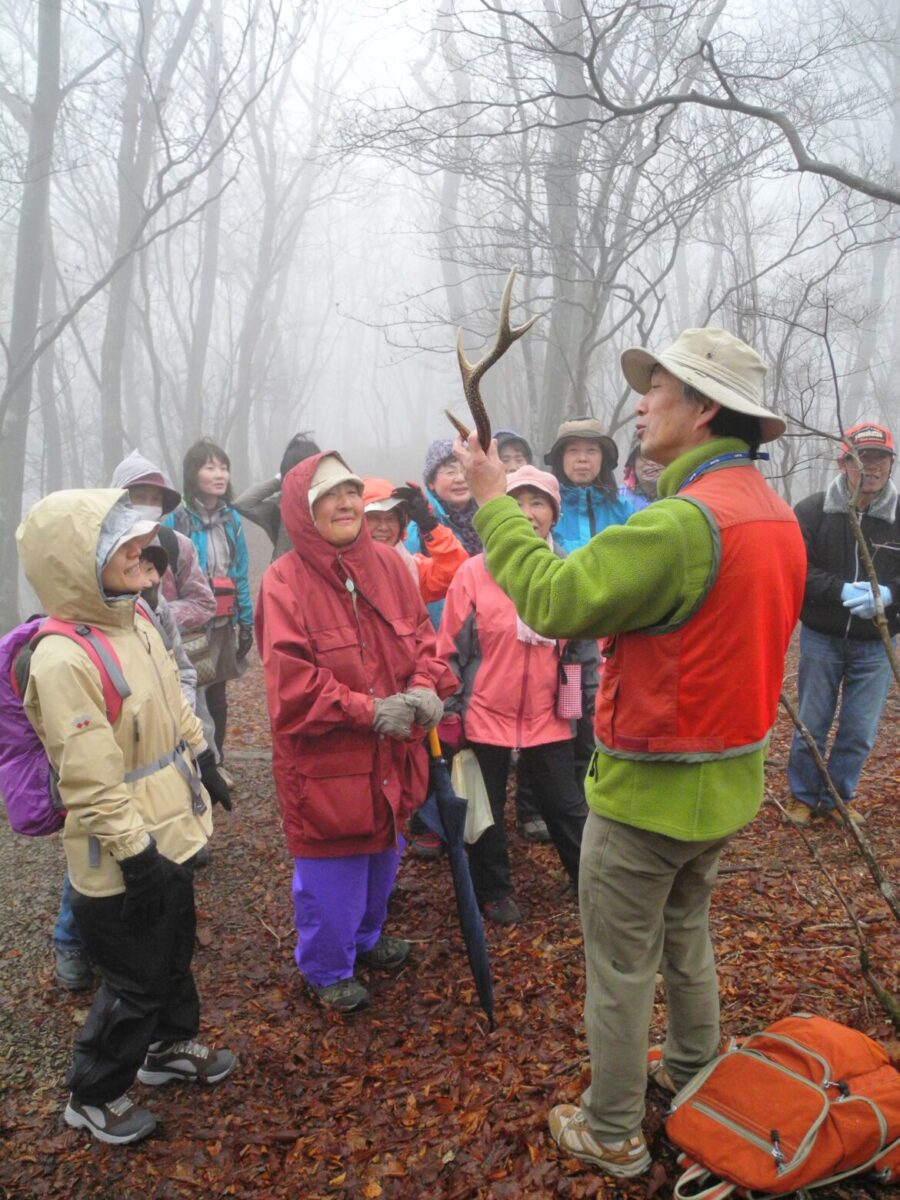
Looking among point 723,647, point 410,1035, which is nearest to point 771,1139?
point 723,647

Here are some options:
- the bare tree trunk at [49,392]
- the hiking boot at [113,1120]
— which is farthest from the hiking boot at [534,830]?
the bare tree trunk at [49,392]

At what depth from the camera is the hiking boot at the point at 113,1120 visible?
2621 millimetres

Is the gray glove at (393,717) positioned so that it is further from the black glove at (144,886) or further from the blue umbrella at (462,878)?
the black glove at (144,886)

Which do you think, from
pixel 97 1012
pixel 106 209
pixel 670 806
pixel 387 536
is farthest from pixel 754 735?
pixel 106 209

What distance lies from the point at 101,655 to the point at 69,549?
0.39 m

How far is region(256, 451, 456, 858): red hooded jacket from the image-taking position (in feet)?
9.70

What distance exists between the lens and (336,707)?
294cm

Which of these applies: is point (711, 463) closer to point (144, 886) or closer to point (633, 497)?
point (144, 886)

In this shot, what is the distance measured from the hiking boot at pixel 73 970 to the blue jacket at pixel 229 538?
243 centimetres

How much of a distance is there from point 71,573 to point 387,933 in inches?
94.1

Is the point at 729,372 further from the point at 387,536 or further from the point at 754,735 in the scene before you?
the point at 387,536

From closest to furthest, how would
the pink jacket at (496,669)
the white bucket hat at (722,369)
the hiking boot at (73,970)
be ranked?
the white bucket hat at (722,369), the hiking boot at (73,970), the pink jacket at (496,669)

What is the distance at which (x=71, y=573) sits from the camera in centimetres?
261

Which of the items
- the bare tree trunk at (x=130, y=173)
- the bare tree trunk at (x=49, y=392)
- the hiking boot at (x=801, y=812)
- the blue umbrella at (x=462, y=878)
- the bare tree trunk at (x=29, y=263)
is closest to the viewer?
the blue umbrella at (x=462, y=878)
